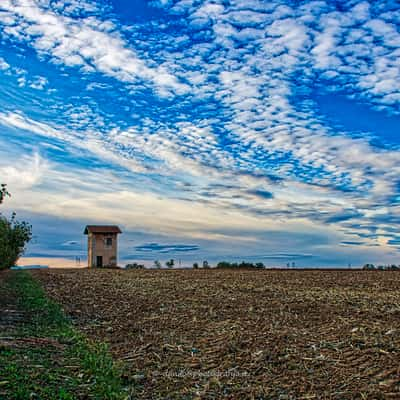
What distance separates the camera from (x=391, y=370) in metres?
8.13

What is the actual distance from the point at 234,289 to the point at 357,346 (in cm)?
1321

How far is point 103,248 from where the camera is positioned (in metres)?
69.3

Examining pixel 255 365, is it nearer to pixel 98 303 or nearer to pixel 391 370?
pixel 391 370

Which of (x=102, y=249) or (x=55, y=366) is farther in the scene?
(x=102, y=249)

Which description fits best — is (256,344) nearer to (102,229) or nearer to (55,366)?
(55,366)

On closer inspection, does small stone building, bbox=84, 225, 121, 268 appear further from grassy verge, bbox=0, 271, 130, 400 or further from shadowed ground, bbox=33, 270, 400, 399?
grassy verge, bbox=0, 271, 130, 400

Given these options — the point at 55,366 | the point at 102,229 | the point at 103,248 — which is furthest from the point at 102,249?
the point at 55,366

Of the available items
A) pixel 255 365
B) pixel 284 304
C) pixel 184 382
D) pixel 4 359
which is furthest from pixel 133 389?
pixel 284 304

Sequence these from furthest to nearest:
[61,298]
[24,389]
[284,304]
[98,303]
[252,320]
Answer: [61,298] < [98,303] < [284,304] < [252,320] < [24,389]

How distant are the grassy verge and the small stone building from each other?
55.4 m

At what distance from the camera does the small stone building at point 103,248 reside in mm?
68625

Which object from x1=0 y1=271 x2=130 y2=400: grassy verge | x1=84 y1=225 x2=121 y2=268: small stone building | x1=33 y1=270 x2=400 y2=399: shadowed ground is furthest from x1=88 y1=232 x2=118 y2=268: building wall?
x1=0 y1=271 x2=130 y2=400: grassy verge

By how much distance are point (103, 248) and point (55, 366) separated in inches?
2399

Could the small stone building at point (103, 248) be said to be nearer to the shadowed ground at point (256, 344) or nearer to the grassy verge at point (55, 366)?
the shadowed ground at point (256, 344)
